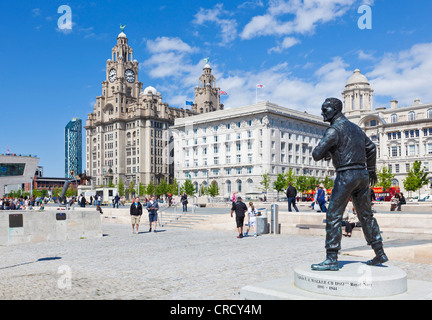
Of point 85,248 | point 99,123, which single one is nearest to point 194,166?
point 99,123

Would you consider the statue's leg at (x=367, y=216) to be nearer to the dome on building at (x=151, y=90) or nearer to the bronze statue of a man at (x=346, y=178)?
the bronze statue of a man at (x=346, y=178)

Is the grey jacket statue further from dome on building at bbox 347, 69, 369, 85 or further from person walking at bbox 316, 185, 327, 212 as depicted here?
dome on building at bbox 347, 69, 369, 85

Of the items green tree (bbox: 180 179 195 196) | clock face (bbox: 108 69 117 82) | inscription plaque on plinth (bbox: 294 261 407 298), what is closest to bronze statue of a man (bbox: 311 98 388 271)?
inscription plaque on plinth (bbox: 294 261 407 298)

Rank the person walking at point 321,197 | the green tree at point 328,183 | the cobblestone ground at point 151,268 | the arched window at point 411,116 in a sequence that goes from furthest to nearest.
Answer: the arched window at point 411,116
the green tree at point 328,183
the person walking at point 321,197
the cobblestone ground at point 151,268

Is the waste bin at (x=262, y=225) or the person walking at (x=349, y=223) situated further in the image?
the waste bin at (x=262, y=225)

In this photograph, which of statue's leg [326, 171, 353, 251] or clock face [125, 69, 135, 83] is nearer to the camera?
statue's leg [326, 171, 353, 251]

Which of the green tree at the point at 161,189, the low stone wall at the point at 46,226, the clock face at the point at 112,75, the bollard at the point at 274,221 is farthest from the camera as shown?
the clock face at the point at 112,75

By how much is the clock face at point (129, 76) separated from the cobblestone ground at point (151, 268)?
330 ft

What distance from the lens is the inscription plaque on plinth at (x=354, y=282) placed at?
19.1ft

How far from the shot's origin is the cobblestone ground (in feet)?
25.1

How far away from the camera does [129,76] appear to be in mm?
112375

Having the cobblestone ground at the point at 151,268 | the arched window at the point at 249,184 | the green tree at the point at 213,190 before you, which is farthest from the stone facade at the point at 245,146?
the cobblestone ground at the point at 151,268

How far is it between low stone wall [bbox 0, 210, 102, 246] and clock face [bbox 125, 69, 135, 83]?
3835 inches
